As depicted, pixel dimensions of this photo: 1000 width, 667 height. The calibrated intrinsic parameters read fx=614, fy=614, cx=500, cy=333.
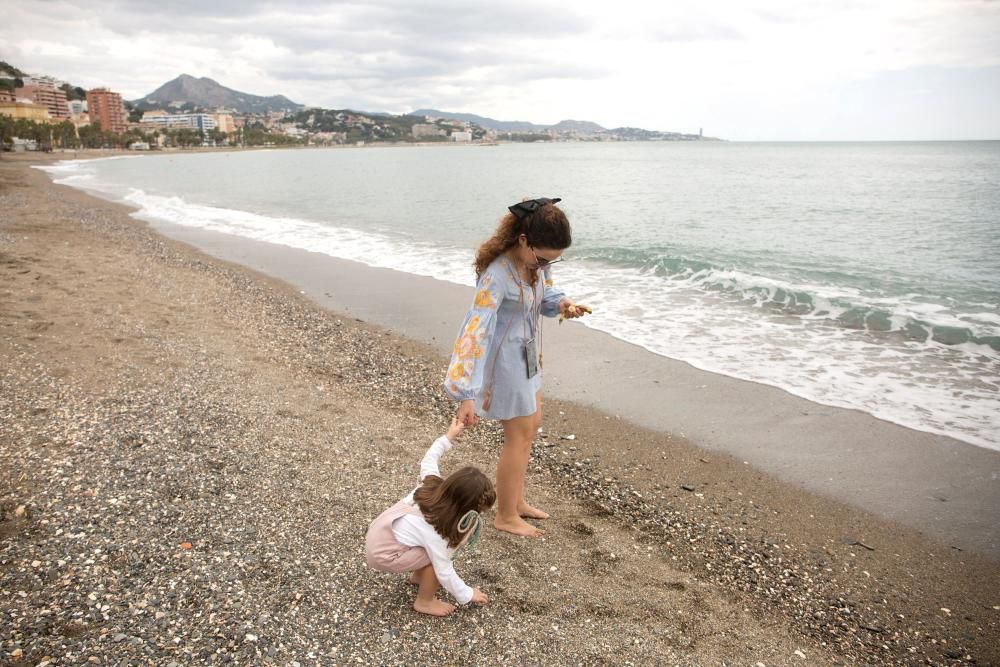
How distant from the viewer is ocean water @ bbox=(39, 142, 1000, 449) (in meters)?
8.02

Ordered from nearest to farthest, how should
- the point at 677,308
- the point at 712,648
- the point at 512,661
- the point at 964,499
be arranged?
the point at 512,661 < the point at 712,648 < the point at 964,499 < the point at 677,308

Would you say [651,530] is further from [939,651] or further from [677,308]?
[677,308]

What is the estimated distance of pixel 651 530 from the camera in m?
4.49

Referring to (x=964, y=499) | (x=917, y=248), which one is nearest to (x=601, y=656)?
(x=964, y=499)

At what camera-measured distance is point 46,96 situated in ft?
548

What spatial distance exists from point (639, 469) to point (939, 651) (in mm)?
2386

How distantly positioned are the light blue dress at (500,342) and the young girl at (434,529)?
12.6 inches

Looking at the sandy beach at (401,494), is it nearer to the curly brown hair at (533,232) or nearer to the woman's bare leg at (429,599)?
the woman's bare leg at (429,599)

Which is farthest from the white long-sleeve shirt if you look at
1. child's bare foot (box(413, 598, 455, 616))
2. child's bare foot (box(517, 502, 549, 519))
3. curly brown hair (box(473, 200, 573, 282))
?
curly brown hair (box(473, 200, 573, 282))

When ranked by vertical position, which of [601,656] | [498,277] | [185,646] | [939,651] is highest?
[498,277]

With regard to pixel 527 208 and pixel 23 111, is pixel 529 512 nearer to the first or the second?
pixel 527 208

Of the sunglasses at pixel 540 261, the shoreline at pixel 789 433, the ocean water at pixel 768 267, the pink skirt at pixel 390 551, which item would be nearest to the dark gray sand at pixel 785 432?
the shoreline at pixel 789 433

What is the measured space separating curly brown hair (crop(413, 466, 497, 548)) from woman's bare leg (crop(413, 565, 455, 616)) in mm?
259

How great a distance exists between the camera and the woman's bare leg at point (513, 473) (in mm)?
3881
